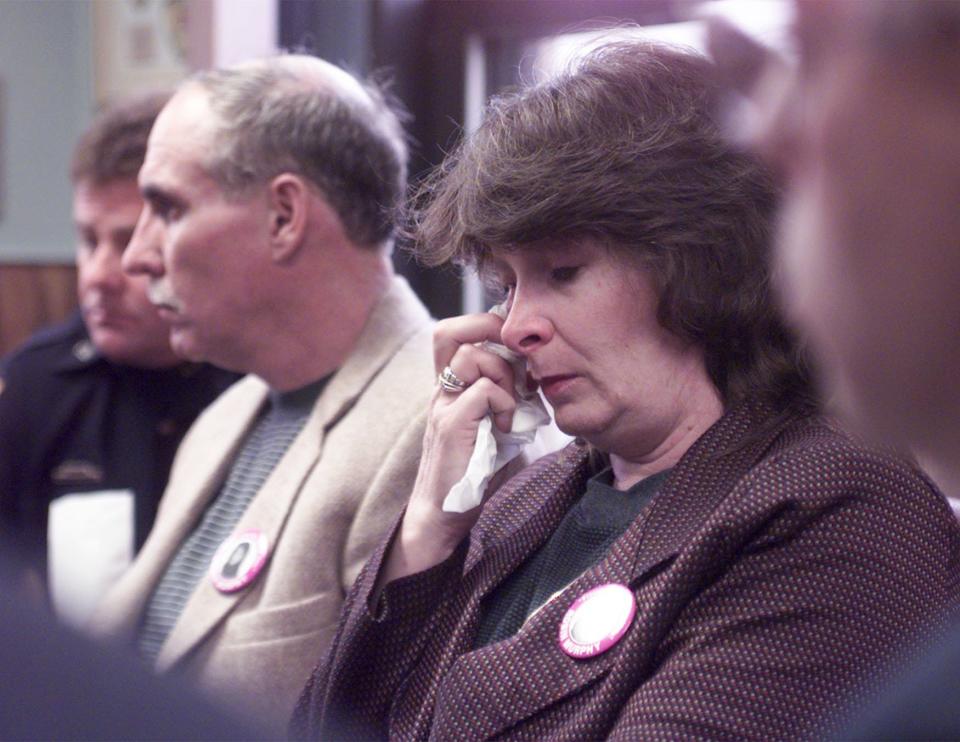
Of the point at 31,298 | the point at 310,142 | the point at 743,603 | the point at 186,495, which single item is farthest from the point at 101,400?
the point at 31,298

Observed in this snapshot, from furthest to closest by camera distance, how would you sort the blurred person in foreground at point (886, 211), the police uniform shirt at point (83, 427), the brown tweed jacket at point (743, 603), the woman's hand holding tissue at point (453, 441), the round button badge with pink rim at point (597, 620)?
1. the police uniform shirt at point (83, 427)
2. the woman's hand holding tissue at point (453, 441)
3. the round button badge with pink rim at point (597, 620)
4. the brown tweed jacket at point (743, 603)
5. the blurred person in foreground at point (886, 211)

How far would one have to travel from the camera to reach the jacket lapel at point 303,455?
2.04 meters

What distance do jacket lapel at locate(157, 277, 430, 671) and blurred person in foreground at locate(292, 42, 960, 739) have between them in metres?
0.27

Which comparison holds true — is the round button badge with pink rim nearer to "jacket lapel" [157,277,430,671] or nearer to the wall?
"jacket lapel" [157,277,430,671]

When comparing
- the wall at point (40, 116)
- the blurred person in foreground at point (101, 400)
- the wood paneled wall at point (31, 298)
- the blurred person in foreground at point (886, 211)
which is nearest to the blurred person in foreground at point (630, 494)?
the blurred person in foreground at point (886, 211)

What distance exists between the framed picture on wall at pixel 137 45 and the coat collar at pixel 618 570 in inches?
100

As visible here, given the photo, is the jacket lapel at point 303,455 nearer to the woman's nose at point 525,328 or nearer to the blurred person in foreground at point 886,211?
the woman's nose at point 525,328

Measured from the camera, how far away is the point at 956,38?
46 centimetres

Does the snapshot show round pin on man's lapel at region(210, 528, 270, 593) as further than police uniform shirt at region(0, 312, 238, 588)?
No

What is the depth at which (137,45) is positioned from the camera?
13.8 ft

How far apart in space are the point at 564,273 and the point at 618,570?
14.1 inches

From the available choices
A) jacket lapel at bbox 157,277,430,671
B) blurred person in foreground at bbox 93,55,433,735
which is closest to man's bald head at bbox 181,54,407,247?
blurred person in foreground at bbox 93,55,433,735

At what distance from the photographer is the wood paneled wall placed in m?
4.61

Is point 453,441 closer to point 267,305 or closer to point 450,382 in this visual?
point 450,382
